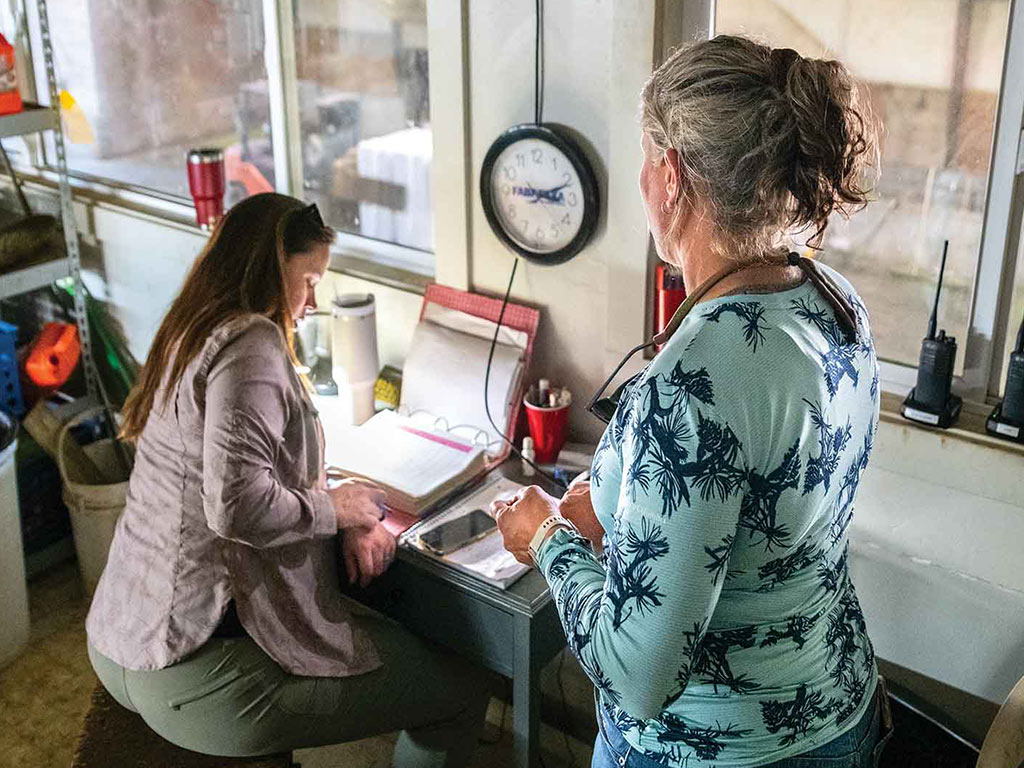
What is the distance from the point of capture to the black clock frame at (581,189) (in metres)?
2.05

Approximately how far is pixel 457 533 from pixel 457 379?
1.32 ft

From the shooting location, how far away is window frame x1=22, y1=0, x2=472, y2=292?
2164mm

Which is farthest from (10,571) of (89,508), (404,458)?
(404,458)

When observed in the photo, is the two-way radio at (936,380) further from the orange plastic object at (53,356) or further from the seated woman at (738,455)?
the orange plastic object at (53,356)

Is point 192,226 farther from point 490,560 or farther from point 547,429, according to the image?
point 490,560

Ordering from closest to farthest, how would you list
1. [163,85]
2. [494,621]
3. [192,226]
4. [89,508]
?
[494,621]
[89,508]
[192,226]
[163,85]

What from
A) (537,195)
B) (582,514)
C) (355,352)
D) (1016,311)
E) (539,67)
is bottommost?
(355,352)

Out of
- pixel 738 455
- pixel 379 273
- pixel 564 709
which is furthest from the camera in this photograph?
pixel 379 273

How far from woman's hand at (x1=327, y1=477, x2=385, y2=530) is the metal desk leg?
0.30 metres

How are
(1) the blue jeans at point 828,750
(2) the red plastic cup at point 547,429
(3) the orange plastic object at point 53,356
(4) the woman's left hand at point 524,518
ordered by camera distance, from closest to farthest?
(1) the blue jeans at point 828,750 < (4) the woman's left hand at point 524,518 < (2) the red plastic cup at point 547,429 < (3) the orange plastic object at point 53,356

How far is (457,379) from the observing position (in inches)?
88.7

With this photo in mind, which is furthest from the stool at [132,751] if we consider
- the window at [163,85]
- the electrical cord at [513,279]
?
the window at [163,85]

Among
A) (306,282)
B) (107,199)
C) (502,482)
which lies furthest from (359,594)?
(107,199)

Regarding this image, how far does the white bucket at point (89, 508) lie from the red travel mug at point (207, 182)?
611 millimetres
